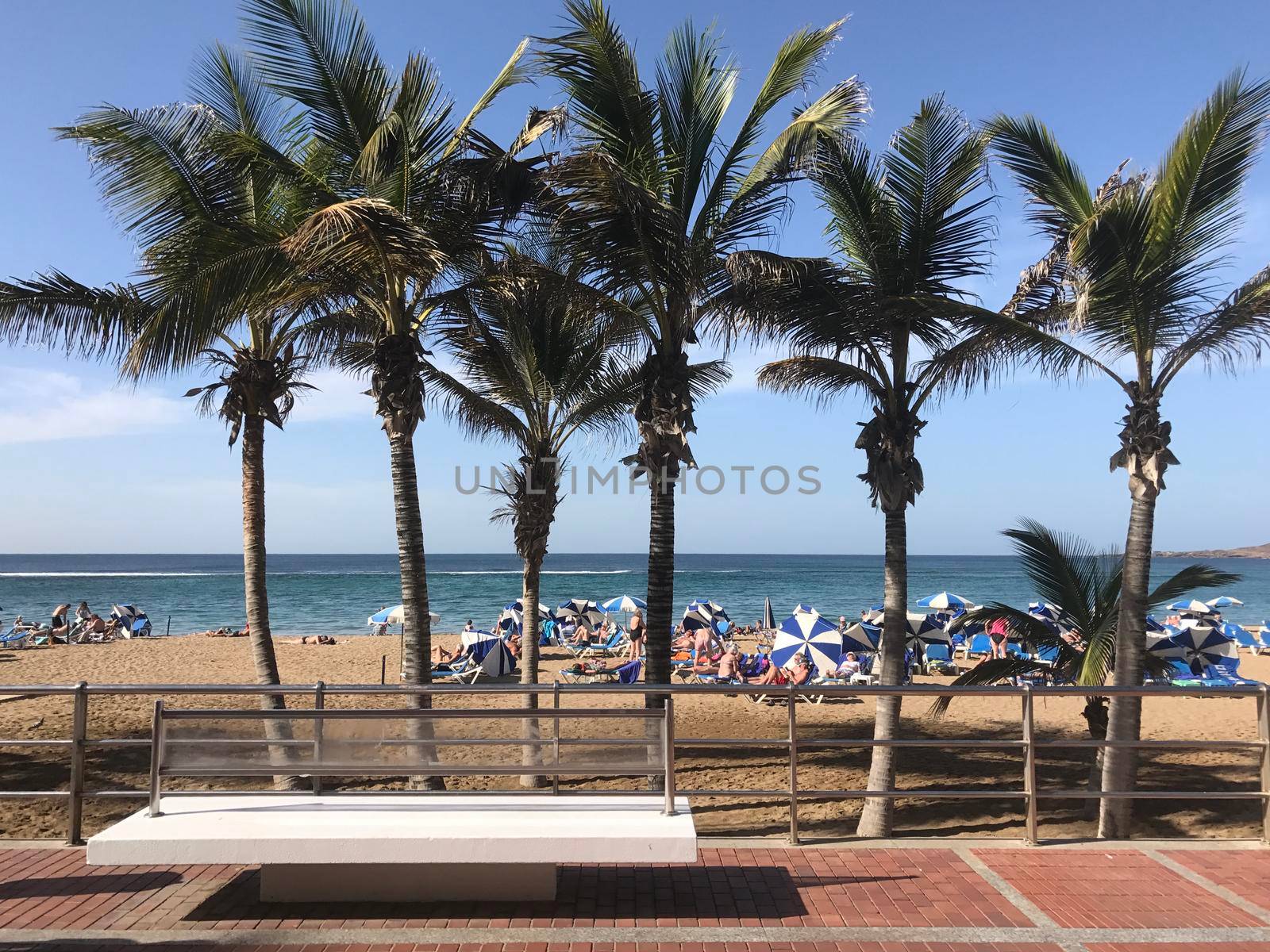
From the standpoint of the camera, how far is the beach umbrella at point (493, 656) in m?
19.3

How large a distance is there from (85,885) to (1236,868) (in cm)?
621

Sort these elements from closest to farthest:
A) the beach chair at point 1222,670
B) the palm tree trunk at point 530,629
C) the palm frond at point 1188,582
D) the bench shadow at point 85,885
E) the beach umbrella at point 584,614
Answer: the bench shadow at point 85,885 < the palm frond at point 1188,582 < the palm tree trunk at point 530,629 < the beach chair at point 1222,670 < the beach umbrella at point 584,614

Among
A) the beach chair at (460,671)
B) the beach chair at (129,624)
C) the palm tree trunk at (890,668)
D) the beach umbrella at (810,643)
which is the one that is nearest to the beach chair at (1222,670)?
the beach umbrella at (810,643)

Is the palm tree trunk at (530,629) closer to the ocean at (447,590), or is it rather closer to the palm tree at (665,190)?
the palm tree at (665,190)

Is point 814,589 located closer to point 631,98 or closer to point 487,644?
point 487,644

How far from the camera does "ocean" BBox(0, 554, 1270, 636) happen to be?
4856 cm

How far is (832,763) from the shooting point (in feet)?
38.3

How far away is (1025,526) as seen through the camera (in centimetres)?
1069

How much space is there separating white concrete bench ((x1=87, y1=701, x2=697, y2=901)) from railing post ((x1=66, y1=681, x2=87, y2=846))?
0.77 m

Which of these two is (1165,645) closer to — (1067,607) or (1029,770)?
(1067,607)

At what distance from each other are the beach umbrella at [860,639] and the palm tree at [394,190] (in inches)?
562

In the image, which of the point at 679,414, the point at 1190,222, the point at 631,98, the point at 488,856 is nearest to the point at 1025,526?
the point at 1190,222

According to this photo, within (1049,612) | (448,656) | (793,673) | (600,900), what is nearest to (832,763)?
(793,673)

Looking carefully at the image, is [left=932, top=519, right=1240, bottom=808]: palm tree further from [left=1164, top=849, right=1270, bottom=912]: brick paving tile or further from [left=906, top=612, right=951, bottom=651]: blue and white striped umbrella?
[left=906, top=612, right=951, bottom=651]: blue and white striped umbrella
